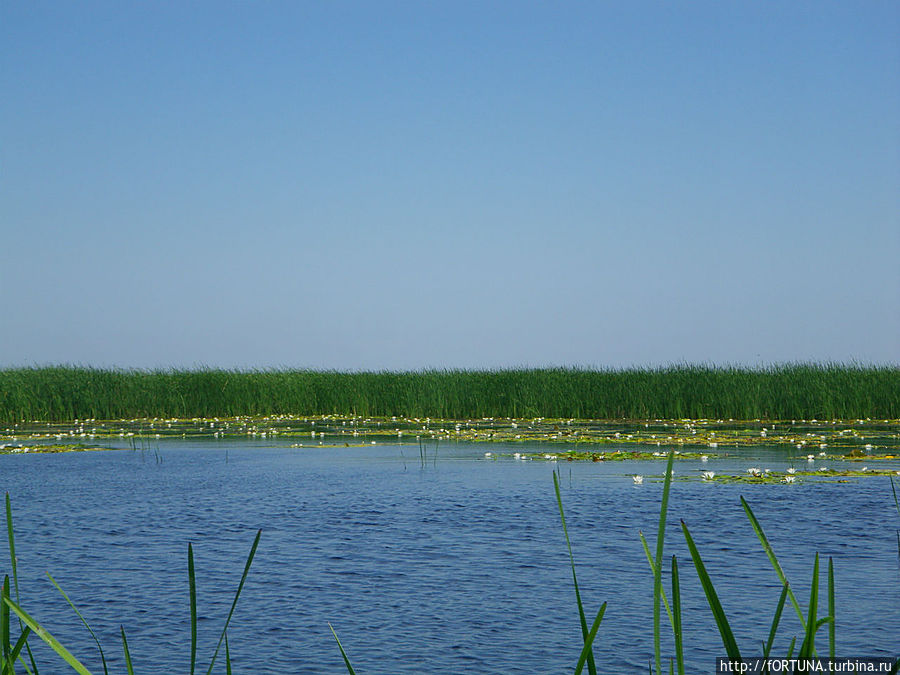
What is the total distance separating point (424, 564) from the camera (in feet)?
25.9

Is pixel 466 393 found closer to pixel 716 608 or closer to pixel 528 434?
pixel 528 434

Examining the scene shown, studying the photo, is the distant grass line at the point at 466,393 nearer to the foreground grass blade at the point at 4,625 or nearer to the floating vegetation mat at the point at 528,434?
the floating vegetation mat at the point at 528,434

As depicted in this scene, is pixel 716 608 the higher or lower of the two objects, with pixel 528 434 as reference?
higher

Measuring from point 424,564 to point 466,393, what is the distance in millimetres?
19636

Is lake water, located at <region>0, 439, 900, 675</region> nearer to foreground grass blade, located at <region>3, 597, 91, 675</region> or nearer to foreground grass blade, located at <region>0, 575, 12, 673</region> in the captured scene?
foreground grass blade, located at <region>0, 575, 12, 673</region>

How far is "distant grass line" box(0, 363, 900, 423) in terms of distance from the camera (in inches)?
974

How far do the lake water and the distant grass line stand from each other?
11641mm

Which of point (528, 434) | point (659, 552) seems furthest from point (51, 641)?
point (528, 434)

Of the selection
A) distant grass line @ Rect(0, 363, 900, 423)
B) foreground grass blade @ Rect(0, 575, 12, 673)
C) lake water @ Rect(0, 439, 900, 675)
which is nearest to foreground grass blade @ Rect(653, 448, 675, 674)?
foreground grass blade @ Rect(0, 575, 12, 673)

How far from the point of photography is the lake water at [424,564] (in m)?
5.82

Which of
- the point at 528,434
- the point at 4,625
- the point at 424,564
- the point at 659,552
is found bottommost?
the point at 424,564

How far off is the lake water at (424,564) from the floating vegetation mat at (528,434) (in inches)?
143

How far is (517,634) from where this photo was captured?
19.8ft

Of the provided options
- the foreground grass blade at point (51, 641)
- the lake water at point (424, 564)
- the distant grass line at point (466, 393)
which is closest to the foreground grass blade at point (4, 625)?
the foreground grass blade at point (51, 641)
